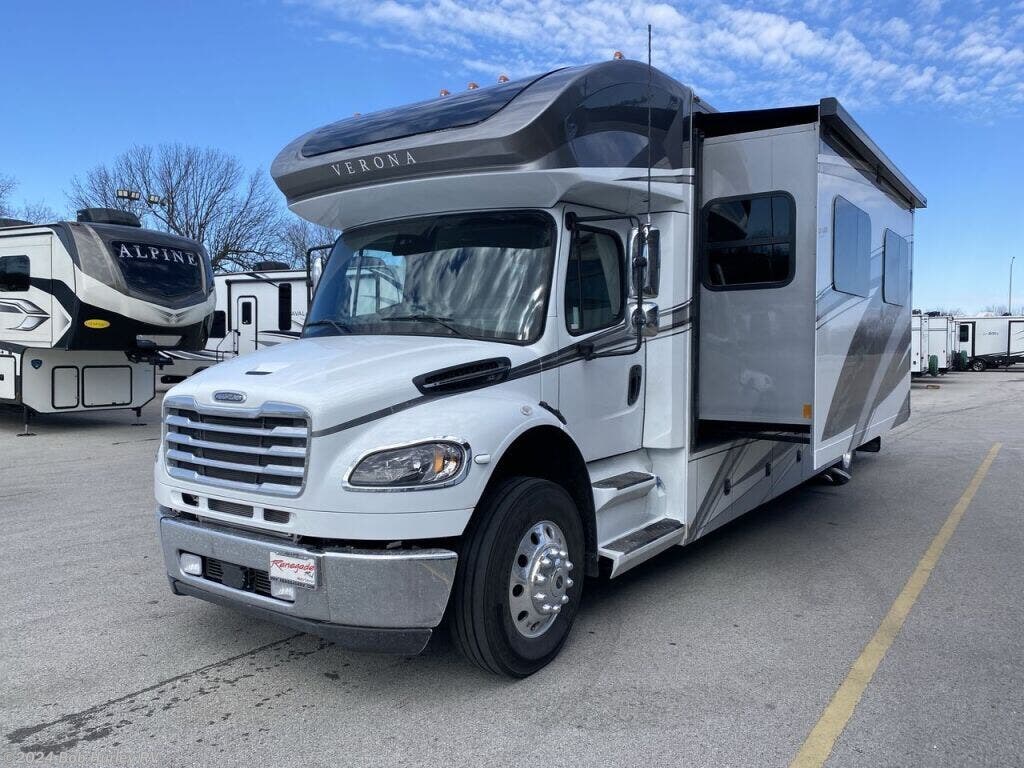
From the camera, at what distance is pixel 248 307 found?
1980 cm

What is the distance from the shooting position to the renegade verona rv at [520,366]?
3592 millimetres

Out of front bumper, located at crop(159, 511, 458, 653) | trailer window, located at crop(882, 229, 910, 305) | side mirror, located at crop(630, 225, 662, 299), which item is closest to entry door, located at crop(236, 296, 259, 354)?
trailer window, located at crop(882, 229, 910, 305)

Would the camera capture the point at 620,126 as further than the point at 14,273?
No

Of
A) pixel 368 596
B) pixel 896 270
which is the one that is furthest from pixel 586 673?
pixel 896 270

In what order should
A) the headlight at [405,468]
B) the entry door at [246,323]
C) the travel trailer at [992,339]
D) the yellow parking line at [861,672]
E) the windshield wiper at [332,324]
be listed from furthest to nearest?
the travel trailer at [992,339]
the entry door at [246,323]
the windshield wiper at [332,324]
the headlight at [405,468]
the yellow parking line at [861,672]

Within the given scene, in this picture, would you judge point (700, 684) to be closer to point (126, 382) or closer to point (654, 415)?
point (654, 415)

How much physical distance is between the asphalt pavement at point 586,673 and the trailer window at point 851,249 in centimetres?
220

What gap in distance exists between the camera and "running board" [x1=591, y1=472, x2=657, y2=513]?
4672 millimetres

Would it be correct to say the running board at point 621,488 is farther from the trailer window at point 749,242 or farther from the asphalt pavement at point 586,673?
the trailer window at point 749,242

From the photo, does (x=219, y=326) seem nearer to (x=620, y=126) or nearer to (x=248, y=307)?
(x=248, y=307)

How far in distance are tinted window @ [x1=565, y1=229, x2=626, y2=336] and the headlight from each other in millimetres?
1312

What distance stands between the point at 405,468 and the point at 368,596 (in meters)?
0.58

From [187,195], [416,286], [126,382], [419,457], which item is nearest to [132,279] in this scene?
[126,382]

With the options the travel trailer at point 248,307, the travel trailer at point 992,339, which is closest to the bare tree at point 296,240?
the travel trailer at point 248,307
